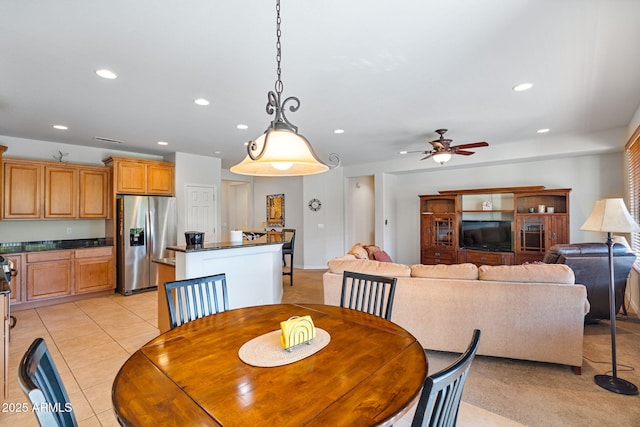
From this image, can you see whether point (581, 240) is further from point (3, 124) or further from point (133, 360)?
point (3, 124)

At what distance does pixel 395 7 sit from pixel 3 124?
504cm

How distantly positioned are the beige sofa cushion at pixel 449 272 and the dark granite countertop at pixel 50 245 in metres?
5.12

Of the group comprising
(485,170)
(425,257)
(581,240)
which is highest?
(485,170)

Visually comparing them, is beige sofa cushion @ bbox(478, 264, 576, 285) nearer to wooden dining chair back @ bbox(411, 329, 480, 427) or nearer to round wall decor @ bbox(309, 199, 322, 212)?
wooden dining chair back @ bbox(411, 329, 480, 427)

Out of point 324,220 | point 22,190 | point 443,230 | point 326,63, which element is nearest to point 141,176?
point 22,190

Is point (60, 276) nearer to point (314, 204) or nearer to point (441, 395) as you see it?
point (314, 204)

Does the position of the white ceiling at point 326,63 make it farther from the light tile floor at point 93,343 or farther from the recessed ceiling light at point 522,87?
the light tile floor at point 93,343

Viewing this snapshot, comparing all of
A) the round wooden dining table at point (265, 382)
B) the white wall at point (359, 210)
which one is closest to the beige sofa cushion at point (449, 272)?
the round wooden dining table at point (265, 382)

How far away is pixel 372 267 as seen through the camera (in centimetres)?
302

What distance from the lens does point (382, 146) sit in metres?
5.32

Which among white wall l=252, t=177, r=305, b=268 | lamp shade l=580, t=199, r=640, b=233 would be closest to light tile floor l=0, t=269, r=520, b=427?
lamp shade l=580, t=199, r=640, b=233

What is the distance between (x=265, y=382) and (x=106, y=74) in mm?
2790

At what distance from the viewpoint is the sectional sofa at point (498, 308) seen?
252cm

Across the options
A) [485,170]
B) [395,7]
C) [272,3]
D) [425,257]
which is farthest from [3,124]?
[485,170]
